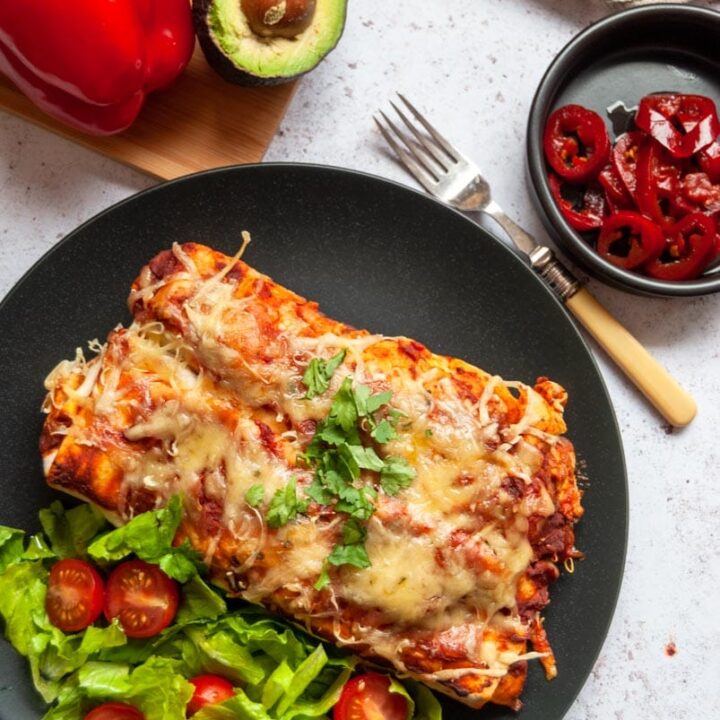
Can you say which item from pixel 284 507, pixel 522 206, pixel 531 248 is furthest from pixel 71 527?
pixel 522 206

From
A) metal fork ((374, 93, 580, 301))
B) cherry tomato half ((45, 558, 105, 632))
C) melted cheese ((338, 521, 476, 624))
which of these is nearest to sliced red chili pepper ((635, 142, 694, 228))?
metal fork ((374, 93, 580, 301))

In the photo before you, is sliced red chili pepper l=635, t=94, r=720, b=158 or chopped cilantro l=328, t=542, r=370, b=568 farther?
sliced red chili pepper l=635, t=94, r=720, b=158

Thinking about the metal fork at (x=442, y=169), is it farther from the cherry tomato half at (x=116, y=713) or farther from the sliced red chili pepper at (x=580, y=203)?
the cherry tomato half at (x=116, y=713)

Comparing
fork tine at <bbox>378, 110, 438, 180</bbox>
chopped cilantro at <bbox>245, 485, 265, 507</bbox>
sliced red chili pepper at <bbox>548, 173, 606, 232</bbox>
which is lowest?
chopped cilantro at <bbox>245, 485, 265, 507</bbox>

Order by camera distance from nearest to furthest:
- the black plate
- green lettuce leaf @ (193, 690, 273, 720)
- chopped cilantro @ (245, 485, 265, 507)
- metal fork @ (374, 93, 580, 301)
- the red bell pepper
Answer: chopped cilantro @ (245, 485, 265, 507), green lettuce leaf @ (193, 690, 273, 720), the red bell pepper, the black plate, metal fork @ (374, 93, 580, 301)

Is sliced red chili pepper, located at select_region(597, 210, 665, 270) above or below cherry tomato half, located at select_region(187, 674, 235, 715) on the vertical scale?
above

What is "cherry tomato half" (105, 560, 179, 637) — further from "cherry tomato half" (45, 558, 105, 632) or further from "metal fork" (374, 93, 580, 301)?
"metal fork" (374, 93, 580, 301)

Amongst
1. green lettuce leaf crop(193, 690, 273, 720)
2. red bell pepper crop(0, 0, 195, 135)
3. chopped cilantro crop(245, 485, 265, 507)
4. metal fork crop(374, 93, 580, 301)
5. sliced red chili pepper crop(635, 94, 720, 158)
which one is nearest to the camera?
chopped cilantro crop(245, 485, 265, 507)
